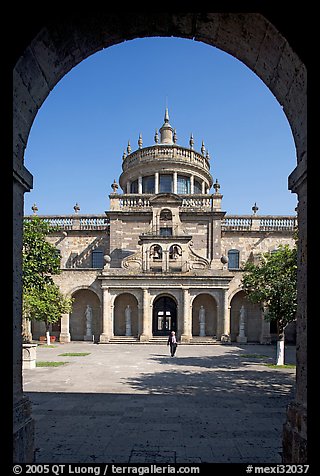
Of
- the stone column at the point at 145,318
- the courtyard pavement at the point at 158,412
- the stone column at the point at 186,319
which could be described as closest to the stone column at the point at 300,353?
the courtyard pavement at the point at 158,412

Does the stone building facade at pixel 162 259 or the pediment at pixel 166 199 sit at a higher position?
the pediment at pixel 166 199

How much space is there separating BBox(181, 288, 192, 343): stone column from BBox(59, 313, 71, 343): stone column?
1049cm

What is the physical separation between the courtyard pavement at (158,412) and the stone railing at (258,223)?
2088 cm

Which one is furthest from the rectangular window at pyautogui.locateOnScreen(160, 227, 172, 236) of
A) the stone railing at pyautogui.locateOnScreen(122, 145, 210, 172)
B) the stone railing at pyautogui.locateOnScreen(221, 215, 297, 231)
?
the stone railing at pyautogui.locateOnScreen(122, 145, 210, 172)

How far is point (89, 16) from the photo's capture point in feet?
15.5

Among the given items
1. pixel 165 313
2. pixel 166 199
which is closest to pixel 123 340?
pixel 165 313

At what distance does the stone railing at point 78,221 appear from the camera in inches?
1453

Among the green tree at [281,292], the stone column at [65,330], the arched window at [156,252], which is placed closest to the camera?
the green tree at [281,292]

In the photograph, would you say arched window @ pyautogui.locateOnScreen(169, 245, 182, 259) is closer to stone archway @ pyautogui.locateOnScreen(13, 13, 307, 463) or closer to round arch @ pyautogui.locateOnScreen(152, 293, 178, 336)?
round arch @ pyautogui.locateOnScreen(152, 293, 178, 336)

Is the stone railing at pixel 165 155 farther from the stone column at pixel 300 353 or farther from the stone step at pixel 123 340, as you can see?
the stone column at pixel 300 353

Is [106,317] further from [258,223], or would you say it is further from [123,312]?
[258,223]

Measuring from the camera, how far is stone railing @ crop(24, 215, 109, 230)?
121ft

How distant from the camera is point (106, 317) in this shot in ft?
97.2
